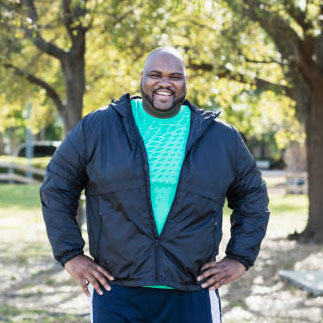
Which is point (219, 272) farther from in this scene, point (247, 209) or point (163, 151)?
point (163, 151)

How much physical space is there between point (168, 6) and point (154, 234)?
6380mm

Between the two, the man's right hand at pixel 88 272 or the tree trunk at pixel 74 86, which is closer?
the man's right hand at pixel 88 272

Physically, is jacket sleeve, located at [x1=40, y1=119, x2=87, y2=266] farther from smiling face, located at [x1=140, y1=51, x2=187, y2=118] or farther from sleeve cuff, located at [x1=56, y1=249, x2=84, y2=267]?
smiling face, located at [x1=140, y1=51, x2=187, y2=118]

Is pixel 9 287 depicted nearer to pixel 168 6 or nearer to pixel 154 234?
pixel 168 6

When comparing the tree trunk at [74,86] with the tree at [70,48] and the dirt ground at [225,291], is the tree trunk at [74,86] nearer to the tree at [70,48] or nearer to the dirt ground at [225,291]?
the tree at [70,48]

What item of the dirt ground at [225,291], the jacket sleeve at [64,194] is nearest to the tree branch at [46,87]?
the dirt ground at [225,291]

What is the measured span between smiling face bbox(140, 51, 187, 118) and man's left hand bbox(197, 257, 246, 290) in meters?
0.72

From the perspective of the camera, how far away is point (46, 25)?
1132 cm

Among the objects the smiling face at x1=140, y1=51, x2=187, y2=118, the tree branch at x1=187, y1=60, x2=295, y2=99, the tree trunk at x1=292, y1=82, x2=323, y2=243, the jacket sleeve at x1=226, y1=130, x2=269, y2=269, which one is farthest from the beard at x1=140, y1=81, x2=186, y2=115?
the tree trunk at x1=292, y1=82, x2=323, y2=243

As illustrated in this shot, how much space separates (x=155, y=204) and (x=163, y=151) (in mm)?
251

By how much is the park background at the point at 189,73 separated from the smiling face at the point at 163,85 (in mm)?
4260

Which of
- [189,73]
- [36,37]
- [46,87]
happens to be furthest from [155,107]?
[189,73]

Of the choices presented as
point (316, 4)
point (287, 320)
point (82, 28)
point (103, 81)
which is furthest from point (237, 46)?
point (287, 320)

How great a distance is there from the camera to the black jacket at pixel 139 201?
3.05 meters
